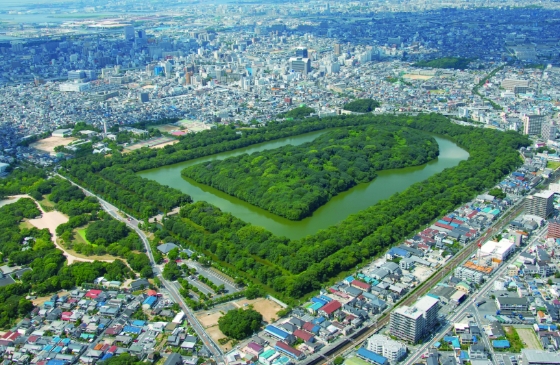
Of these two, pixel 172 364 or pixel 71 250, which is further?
pixel 71 250

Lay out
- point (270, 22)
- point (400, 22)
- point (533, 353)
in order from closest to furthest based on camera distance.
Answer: point (533, 353) < point (400, 22) < point (270, 22)

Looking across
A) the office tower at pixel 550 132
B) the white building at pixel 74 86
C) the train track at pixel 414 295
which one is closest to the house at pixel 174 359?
the train track at pixel 414 295

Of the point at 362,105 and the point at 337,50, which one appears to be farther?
the point at 337,50

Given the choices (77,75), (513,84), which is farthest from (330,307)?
(77,75)

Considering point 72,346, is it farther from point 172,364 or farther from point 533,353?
point 533,353

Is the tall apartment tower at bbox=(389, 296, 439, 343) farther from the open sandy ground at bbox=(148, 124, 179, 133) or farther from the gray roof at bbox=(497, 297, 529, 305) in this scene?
the open sandy ground at bbox=(148, 124, 179, 133)

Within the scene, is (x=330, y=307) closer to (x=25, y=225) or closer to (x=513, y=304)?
(x=513, y=304)

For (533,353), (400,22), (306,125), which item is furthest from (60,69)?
(533,353)
